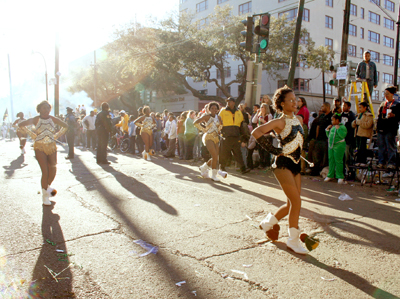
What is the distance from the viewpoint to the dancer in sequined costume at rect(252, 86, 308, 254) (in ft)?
12.5

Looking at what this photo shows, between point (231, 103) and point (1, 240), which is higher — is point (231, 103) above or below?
above

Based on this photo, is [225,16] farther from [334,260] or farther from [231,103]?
[334,260]

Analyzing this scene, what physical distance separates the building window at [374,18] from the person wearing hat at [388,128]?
46.3m

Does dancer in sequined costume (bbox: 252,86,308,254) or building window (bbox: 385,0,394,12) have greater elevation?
building window (bbox: 385,0,394,12)

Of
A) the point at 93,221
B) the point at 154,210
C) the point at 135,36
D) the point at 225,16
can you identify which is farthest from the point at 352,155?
the point at 135,36

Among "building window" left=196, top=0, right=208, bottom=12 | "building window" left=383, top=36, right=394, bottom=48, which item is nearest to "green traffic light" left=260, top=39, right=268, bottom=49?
"building window" left=196, top=0, right=208, bottom=12

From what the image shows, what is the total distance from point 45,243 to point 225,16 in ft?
102

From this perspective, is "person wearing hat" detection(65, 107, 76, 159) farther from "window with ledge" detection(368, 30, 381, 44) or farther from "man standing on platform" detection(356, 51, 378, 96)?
"window with ledge" detection(368, 30, 381, 44)

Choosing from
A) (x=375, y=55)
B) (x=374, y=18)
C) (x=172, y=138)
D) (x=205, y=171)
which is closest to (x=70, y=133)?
(x=172, y=138)

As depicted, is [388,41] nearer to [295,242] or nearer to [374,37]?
[374,37]

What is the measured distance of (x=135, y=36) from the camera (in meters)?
35.7

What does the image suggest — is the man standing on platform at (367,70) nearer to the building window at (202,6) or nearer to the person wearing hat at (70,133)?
the person wearing hat at (70,133)

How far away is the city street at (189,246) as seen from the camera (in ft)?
9.90

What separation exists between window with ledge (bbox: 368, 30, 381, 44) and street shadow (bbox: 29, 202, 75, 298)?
52.9m
